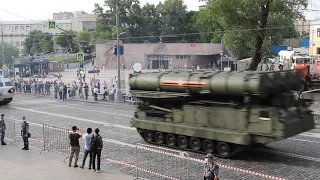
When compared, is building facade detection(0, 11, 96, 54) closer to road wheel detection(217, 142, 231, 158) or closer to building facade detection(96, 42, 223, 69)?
building facade detection(96, 42, 223, 69)

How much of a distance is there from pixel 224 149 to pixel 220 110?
145cm

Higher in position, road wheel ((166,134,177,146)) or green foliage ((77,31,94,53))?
green foliage ((77,31,94,53))

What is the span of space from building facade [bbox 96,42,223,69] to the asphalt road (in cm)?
3799

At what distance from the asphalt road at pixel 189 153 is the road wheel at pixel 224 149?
0.85ft

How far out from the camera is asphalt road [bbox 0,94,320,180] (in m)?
12.9

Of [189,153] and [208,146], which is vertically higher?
[208,146]

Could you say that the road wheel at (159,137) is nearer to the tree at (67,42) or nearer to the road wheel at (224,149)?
the road wheel at (224,149)

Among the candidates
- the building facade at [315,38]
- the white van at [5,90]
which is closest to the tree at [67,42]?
the building facade at [315,38]

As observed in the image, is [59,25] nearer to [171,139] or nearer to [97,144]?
[171,139]

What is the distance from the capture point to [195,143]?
15.9 m

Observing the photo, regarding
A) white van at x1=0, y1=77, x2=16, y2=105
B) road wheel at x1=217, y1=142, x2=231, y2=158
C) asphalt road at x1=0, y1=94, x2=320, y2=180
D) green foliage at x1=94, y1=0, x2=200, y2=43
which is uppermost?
green foliage at x1=94, y1=0, x2=200, y2=43

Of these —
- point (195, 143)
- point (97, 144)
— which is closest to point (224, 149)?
point (195, 143)

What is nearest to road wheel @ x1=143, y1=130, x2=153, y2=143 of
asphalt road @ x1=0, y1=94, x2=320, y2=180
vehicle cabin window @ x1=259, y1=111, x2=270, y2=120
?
asphalt road @ x1=0, y1=94, x2=320, y2=180

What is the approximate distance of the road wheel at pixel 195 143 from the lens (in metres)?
15.8
